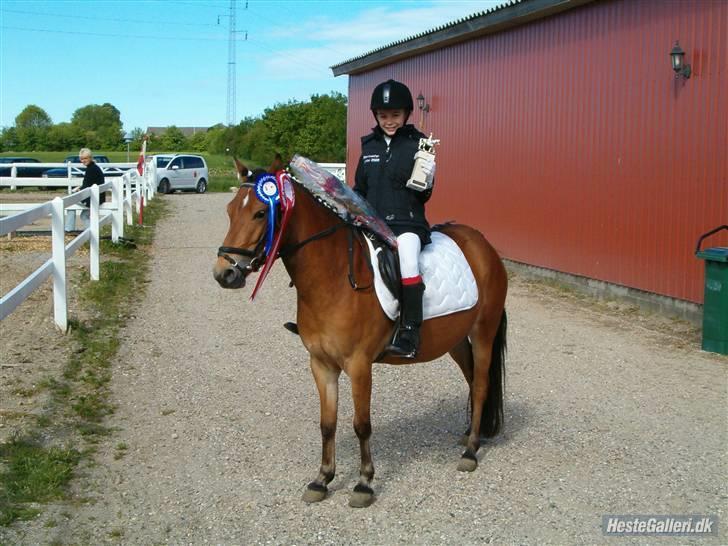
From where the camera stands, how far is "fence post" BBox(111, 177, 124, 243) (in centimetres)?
1733

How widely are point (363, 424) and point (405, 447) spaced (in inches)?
43.0

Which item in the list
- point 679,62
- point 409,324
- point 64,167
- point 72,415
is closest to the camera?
point 409,324

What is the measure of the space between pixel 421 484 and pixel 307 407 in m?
1.86

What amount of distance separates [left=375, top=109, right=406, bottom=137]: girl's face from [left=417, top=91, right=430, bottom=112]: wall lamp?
13.5 metres

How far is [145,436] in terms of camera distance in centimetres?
629

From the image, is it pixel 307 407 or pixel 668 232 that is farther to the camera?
pixel 668 232

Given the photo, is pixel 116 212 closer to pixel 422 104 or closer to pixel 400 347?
pixel 422 104

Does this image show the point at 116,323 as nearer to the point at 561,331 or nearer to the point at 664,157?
the point at 561,331

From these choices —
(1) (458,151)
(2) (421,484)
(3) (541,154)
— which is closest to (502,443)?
(2) (421,484)

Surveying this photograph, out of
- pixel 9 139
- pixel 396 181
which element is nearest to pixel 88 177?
pixel 396 181

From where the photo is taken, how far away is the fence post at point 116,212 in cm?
1733

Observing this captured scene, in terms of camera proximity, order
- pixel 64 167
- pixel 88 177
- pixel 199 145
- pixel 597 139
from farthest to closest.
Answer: pixel 199 145, pixel 64 167, pixel 88 177, pixel 597 139

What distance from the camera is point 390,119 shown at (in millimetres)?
5391

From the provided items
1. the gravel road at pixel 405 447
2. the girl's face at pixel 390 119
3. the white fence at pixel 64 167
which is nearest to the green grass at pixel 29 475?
the gravel road at pixel 405 447
